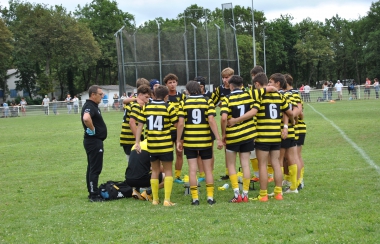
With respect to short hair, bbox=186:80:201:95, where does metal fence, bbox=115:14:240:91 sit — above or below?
above

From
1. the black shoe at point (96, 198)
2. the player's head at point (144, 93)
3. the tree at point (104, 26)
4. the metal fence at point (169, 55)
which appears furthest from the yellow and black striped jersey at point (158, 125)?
the tree at point (104, 26)

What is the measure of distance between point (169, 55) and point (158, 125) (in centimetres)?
3080

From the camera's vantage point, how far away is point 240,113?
8.08 meters

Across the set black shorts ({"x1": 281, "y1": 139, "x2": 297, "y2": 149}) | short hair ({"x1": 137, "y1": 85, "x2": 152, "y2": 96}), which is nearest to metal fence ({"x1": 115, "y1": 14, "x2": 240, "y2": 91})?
short hair ({"x1": 137, "y1": 85, "x2": 152, "y2": 96})

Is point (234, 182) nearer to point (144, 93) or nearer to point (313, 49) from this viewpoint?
point (144, 93)

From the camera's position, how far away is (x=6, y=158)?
15.6 m

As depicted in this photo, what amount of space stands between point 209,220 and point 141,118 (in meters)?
2.27

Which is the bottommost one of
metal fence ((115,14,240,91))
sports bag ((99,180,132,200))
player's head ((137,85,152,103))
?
sports bag ((99,180,132,200))

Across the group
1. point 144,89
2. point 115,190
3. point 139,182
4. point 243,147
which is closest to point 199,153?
point 243,147

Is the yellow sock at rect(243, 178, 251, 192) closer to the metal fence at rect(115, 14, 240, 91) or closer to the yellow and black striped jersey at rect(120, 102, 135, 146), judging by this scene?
the yellow and black striped jersey at rect(120, 102, 135, 146)

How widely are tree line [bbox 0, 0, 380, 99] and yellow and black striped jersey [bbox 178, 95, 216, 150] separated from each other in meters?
31.2

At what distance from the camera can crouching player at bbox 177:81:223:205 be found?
8125 mm

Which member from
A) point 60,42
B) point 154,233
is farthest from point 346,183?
point 60,42

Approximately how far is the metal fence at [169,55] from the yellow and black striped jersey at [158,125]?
30.0 meters
